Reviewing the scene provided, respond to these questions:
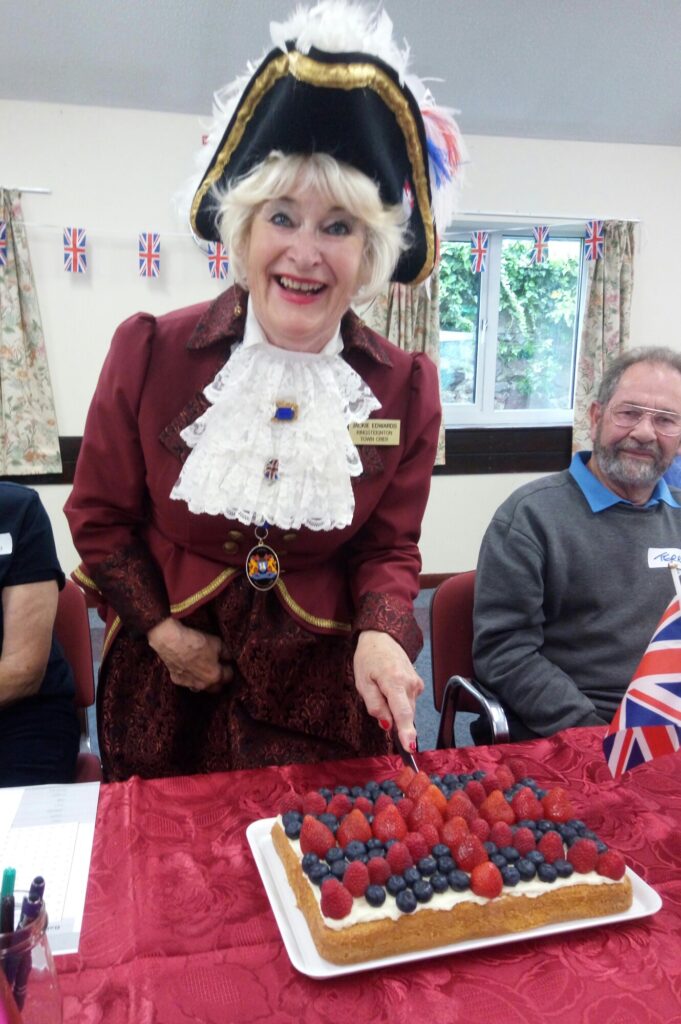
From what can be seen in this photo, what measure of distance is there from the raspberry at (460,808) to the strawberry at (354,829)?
0.12 meters

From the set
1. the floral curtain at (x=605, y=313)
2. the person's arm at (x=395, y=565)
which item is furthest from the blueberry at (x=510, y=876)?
the floral curtain at (x=605, y=313)

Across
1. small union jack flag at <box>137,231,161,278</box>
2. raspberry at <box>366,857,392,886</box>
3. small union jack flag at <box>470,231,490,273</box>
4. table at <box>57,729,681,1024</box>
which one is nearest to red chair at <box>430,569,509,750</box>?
table at <box>57,729,681,1024</box>

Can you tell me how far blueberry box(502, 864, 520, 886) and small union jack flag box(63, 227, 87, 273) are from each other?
14.2 feet

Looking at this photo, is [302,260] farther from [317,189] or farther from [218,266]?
[218,266]

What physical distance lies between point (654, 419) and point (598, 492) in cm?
27

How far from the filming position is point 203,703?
5.31ft

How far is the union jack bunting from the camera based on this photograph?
129 cm

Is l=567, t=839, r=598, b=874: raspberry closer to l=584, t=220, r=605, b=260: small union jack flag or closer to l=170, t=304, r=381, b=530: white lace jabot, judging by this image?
l=170, t=304, r=381, b=530: white lace jabot

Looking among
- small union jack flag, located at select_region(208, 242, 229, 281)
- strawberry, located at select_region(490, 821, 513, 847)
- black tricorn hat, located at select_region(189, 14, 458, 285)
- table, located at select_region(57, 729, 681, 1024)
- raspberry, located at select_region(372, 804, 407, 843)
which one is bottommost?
table, located at select_region(57, 729, 681, 1024)

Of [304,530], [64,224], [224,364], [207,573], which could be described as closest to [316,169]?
[224,364]

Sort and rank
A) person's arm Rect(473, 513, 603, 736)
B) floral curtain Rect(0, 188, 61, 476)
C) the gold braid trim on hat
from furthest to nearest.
→ floral curtain Rect(0, 188, 61, 476)
person's arm Rect(473, 513, 603, 736)
the gold braid trim on hat

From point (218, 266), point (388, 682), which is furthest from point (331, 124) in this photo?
point (218, 266)

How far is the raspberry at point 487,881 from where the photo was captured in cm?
97

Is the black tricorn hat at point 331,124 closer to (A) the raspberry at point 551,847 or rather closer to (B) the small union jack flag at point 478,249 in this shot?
(A) the raspberry at point 551,847
